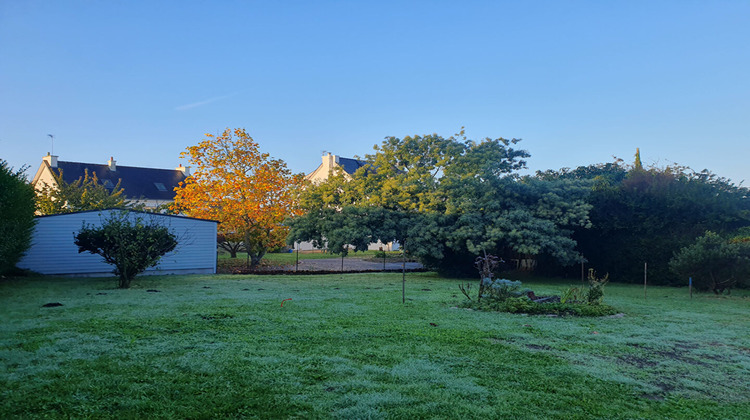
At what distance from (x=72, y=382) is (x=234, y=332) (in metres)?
2.52

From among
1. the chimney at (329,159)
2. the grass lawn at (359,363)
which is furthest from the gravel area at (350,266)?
the chimney at (329,159)

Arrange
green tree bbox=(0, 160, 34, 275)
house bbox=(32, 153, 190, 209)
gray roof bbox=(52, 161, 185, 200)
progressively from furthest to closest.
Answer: gray roof bbox=(52, 161, 185, 200) → house bbox=(32, 153, 190, 209) → green tree bbox=(0, 160, 34, 275)

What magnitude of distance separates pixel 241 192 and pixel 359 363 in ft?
58.8

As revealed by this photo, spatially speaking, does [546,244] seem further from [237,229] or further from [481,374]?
[237,229]

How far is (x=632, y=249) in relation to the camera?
17.5 meters

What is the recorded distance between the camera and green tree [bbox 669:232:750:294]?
44.1 ft

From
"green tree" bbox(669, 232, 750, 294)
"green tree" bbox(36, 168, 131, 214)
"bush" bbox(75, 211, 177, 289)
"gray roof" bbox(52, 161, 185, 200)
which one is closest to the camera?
"bush" bbox(75, 211, 177, 289)

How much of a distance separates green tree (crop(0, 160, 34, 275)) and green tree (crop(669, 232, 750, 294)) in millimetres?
17311

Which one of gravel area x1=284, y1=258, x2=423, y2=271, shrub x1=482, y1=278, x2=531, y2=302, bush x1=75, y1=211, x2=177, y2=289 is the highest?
bush x1=75, y1=211, x2=177, y2=289

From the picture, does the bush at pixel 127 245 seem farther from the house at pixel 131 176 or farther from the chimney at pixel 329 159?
the house at pixel 131 176

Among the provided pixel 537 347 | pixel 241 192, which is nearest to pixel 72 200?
pixel 241 192

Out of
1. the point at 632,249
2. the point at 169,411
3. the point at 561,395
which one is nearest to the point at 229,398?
the point at 169,411

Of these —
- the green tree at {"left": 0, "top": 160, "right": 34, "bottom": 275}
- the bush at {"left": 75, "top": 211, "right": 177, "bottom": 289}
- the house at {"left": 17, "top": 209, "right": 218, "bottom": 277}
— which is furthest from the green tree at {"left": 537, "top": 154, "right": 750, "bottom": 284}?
the green tree at {"left": 0, "top": 160, "right": 34, "bottom": 275}

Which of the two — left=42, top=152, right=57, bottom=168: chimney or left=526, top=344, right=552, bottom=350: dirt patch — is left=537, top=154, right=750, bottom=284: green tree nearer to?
left=526, top=344, right=552, bottom=350: dirt patch
